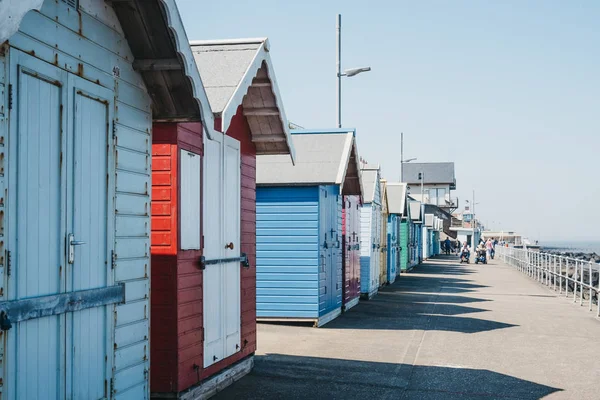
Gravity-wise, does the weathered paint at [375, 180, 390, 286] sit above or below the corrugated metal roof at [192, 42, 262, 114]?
below

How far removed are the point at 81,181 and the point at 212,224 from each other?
3.09 meters

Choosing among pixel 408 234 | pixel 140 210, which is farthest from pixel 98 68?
pixel 408 234

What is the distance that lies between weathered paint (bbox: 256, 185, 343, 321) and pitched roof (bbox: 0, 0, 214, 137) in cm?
750

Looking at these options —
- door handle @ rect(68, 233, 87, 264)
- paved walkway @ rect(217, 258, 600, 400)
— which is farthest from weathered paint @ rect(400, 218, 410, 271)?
door handle @ rect(68, 233, 87, 264)

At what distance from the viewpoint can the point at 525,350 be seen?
12.0 m

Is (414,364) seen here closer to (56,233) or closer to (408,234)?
(56,233)

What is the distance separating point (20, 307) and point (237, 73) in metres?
4.25

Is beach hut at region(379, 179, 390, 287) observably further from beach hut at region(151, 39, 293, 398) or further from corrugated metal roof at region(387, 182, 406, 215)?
beach hut at region(151, 39, 293, 398)

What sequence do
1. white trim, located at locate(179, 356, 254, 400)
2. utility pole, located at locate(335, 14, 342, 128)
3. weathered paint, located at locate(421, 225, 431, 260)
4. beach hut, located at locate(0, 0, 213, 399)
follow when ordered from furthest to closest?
weathered paint, located at locate(421, 225, 431, 260), utility pole, located at locate(335, 14, 342, 128), white trim, located at locate(179, 356, 254, 400), beach hut, located at locate(0, 0, 213, 399)

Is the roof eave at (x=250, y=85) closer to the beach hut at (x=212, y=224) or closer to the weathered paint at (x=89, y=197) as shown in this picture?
the beach hut at (x=212, y=224)

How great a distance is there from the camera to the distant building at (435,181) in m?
120

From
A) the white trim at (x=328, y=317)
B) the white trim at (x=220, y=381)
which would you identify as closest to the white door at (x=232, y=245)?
the white trim at (x=220, y=381)

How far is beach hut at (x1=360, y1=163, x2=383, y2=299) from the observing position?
20859 mm

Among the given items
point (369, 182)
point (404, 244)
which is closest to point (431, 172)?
point (404, 244)
